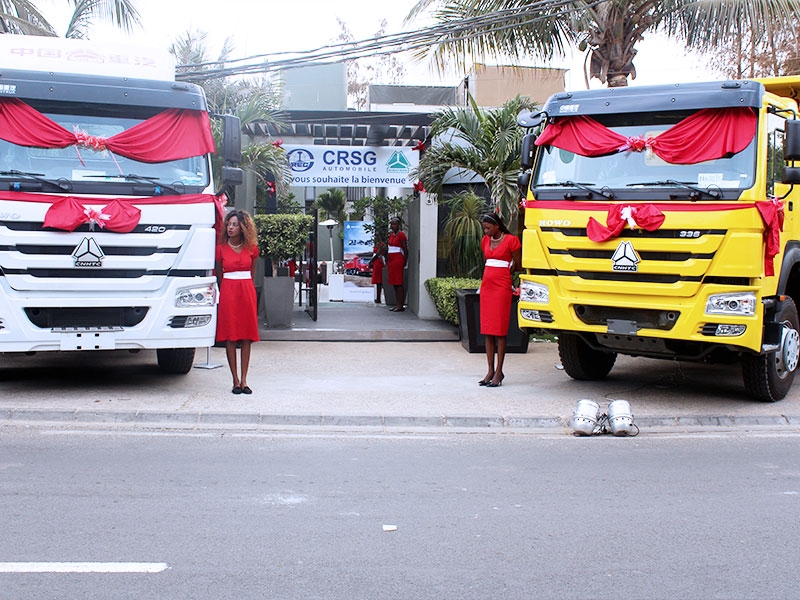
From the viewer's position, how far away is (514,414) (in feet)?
28.7

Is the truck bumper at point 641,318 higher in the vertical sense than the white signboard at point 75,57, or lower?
lower

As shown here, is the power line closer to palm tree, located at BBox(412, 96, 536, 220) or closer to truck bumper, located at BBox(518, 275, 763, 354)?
palm tree, located at BBox(412, 96, 536, 220)

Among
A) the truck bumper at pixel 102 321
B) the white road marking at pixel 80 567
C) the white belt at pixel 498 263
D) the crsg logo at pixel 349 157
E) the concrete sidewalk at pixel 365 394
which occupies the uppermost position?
the crsg logo at pixel 349 157

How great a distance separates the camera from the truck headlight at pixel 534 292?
9430mm

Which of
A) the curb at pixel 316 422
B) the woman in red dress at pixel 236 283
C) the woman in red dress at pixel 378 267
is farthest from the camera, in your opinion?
the woman in red dress at pixel 378 267

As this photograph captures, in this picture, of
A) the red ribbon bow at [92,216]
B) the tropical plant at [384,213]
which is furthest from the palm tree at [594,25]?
the red ribbon bow at [92,216]

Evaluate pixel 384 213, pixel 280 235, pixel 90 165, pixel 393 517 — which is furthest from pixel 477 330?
pixel 393 517

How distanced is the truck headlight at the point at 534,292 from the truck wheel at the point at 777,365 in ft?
6.89

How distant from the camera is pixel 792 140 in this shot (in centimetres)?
863

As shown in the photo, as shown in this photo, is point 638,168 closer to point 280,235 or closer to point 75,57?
point 75,57

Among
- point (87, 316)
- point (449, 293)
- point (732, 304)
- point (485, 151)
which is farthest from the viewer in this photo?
point (449, 293)

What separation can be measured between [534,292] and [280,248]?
5.81m

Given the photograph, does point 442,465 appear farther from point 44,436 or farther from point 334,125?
point 334,125

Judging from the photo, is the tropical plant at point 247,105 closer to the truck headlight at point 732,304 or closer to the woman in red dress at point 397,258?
the woman in red dress at point 397,258
